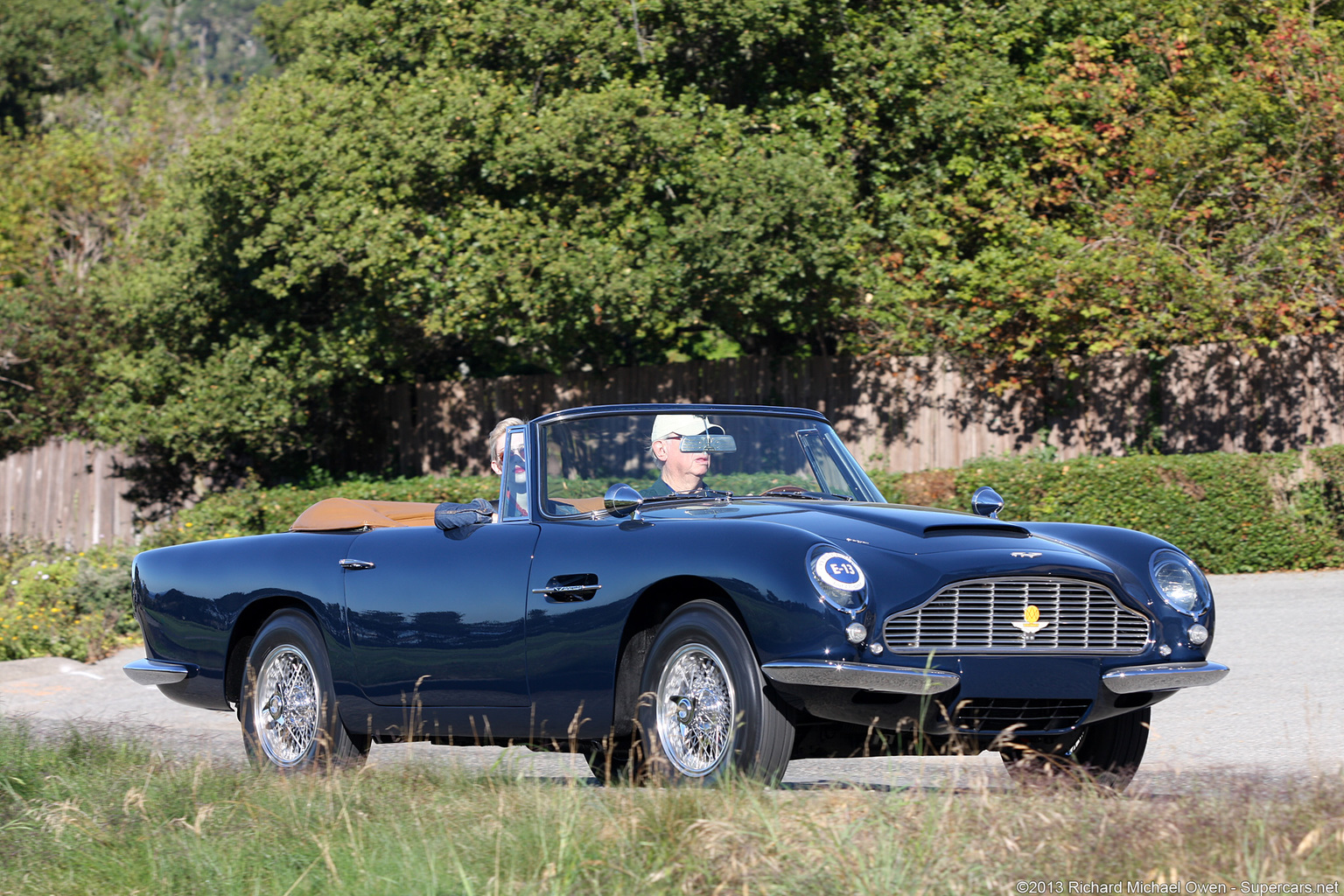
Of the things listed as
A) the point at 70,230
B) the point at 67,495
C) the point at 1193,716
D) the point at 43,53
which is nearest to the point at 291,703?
the point at 1193,716

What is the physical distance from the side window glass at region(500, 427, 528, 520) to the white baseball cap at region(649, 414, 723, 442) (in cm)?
59

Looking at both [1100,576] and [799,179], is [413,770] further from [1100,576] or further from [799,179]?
[799,179]

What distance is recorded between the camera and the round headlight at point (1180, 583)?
6.12m

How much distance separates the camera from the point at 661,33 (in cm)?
1983

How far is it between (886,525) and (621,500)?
1096 millimetres

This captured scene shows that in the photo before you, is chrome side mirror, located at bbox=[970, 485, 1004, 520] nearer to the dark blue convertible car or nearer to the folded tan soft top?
the dark blue convertible car

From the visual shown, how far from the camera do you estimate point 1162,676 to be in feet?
18.9

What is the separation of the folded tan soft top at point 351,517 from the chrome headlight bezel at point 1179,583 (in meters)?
3.41

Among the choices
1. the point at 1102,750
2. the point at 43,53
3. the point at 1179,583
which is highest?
the point at 43,53

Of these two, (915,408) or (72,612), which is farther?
(915,408)

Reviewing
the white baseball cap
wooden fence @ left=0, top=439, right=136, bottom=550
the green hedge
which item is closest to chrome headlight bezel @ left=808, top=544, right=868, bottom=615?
the white baseball cap

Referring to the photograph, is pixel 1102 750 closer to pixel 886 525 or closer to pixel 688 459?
pixel 886 525

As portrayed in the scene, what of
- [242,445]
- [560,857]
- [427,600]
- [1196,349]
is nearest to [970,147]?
[1196,349]

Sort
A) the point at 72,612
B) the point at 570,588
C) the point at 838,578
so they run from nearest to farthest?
the point at 838,578, the point at 570,588, the point at 72,612
